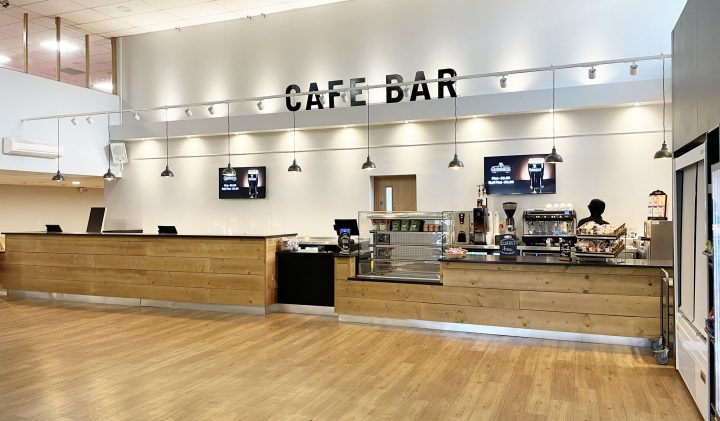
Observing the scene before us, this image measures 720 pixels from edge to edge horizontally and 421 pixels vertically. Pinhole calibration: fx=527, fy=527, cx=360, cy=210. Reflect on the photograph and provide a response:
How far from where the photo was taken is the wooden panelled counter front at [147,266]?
6926 millimetres

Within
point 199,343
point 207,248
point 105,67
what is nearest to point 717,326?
point 199,343

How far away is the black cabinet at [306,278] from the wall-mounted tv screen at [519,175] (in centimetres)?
308

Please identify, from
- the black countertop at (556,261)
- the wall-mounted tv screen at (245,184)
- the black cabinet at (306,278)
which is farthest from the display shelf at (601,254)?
the wall-mounted tv screen at (245,184)

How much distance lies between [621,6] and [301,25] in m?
5.36

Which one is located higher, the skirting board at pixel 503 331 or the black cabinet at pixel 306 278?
the black cabinet at pixel 306 278

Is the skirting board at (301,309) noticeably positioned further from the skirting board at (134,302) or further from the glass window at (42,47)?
the glass window at (42,47)

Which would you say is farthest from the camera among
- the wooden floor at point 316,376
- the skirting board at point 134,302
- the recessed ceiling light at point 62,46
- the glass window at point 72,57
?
the glass window at point 72,57

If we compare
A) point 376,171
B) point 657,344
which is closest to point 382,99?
point 376,171

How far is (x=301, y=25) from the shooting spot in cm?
980

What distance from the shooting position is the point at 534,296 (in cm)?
539

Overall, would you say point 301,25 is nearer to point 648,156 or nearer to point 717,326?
point 648,156

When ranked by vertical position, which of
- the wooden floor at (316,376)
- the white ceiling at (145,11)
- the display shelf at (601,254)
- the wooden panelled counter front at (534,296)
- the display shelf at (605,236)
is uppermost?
the white ceiling at (145,11)

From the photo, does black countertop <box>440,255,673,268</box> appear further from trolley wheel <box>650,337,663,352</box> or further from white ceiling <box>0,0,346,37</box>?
white ceiling <box>0,0,346,37</box>

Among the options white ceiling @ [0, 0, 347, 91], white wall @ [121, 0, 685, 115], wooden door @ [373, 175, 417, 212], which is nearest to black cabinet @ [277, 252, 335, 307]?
wooden door @ [373, 175, 417, 212]
